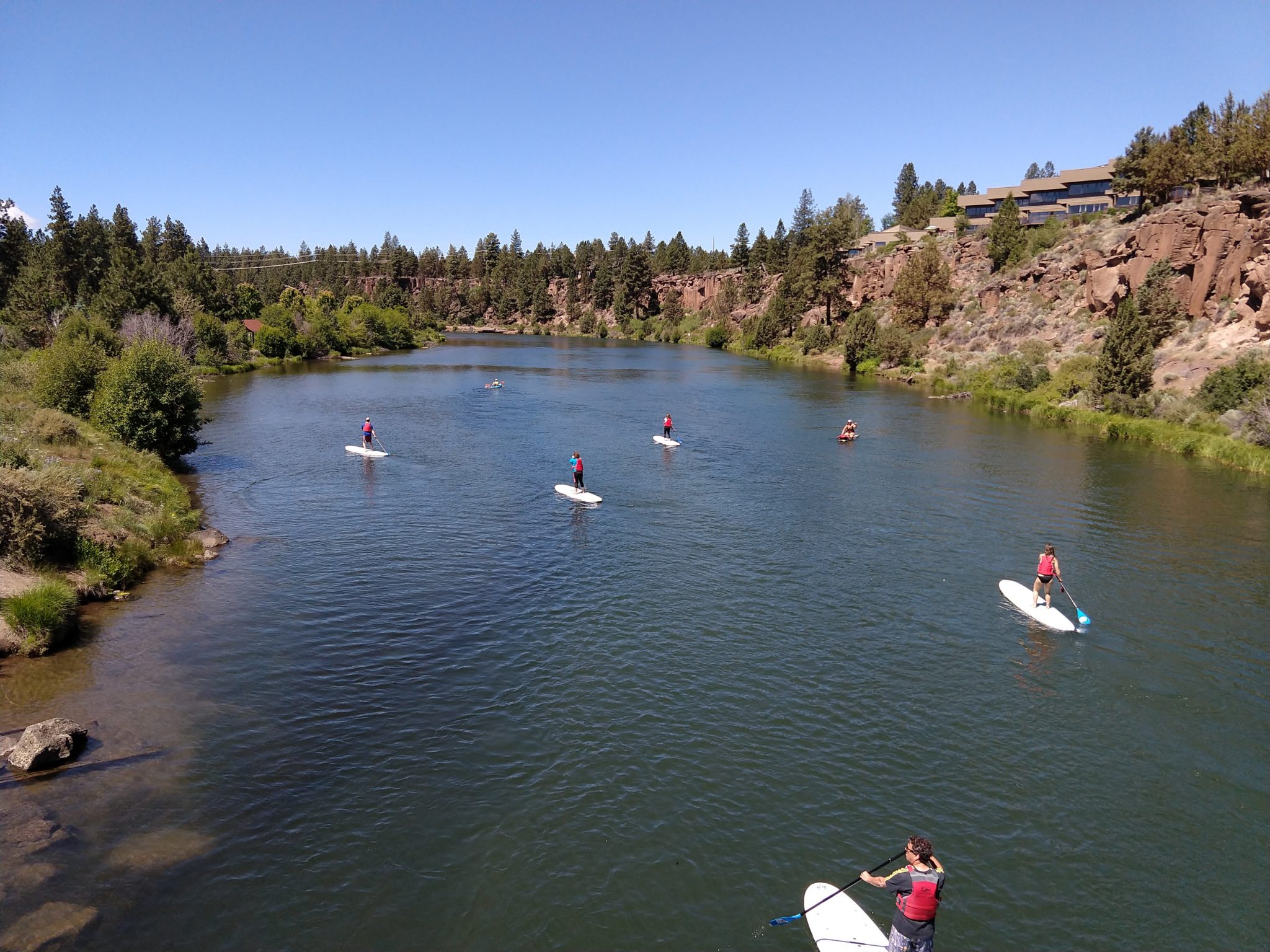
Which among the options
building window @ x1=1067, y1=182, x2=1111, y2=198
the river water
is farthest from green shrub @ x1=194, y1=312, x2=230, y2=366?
building window @ x1=1067, y1=182, x2=1111, y2=198

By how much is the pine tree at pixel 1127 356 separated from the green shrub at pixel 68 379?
7398cm

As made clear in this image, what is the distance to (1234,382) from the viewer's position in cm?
5478

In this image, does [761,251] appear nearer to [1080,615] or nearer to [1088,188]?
[1088,188]

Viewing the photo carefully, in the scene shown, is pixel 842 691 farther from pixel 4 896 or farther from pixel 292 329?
pixel 292 329

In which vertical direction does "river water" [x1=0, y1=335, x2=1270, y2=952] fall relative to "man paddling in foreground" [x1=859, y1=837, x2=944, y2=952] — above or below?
below

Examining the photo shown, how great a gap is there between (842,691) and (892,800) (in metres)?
4.58

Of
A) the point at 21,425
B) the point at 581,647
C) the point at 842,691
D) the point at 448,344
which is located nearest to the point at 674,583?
the point at 581,647

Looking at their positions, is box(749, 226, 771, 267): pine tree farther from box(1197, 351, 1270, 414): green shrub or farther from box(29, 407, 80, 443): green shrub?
box(29, 407, 80, 443): green shrub

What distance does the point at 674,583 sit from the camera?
28.6 meters

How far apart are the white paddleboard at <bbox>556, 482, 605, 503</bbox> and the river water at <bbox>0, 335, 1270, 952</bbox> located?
2.55 ft

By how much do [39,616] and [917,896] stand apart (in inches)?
933

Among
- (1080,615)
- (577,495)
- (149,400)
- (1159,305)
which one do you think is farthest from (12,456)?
(1159,305)

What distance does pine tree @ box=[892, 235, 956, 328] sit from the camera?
11700cm

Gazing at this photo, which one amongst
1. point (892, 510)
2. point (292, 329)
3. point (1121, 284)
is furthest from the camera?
point (292, 329)
